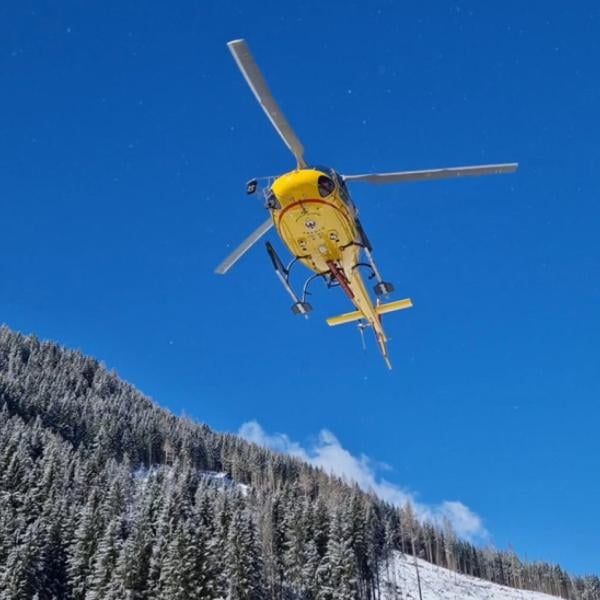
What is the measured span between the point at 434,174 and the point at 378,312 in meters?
8.78

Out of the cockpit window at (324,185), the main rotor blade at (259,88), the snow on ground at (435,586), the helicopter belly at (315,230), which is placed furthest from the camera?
the snow on ground at (435,586)

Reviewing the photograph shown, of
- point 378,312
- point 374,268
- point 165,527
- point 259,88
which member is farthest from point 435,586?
point 259,88

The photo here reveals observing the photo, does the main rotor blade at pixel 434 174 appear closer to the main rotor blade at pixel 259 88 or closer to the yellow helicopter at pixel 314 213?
the yellow helicopter at pixel 314 213

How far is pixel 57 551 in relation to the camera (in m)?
42.0

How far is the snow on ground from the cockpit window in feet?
220

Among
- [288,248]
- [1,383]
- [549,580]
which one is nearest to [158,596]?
[288,248]

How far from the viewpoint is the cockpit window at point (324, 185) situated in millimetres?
14547

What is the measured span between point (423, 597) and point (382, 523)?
17901 mm

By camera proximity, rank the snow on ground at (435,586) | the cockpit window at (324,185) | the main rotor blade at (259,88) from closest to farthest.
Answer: the main rotor blade at (259,88), the cockpit window at (324,185), the snow on ground at (435,586)

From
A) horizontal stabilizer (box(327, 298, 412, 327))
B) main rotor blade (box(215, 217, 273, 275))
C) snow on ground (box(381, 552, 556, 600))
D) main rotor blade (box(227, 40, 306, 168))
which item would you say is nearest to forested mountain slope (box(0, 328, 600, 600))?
snow on ground (box(381, 552, 556, 600))

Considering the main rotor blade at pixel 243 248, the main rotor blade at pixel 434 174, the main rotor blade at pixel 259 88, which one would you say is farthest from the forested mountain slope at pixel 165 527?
the main rotor blade at pixel 259 88

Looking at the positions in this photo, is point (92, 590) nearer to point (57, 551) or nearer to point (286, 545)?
point (57, 551)

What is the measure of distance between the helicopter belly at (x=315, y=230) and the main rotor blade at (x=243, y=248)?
0.99 metres

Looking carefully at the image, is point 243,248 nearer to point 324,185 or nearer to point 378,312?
point 324,185
